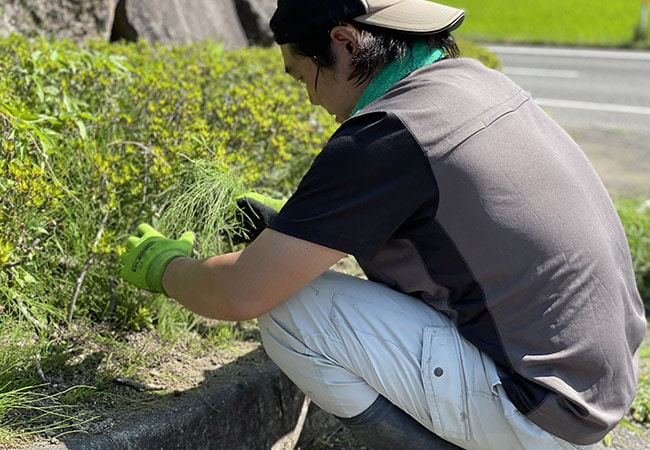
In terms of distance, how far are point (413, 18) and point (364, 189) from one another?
0.47 metres

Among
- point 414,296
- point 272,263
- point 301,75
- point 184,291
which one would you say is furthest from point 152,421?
point 301,75

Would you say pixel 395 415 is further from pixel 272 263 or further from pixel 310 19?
pixel 310 19

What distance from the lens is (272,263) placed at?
6.37ft

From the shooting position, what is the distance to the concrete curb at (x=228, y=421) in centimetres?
208

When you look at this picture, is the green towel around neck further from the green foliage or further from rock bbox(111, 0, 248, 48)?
rock bbox(111, 0, 248, 48)

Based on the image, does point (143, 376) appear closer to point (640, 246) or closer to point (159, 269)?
point (159, 269)

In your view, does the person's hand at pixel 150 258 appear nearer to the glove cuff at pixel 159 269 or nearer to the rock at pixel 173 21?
the glove cuff at pixel 159 269

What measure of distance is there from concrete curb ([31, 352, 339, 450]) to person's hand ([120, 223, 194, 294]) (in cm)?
32

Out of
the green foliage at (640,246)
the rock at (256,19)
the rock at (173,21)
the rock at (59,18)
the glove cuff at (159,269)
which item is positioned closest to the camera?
the glove cuff at (159,269)

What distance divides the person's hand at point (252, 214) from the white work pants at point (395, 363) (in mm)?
314

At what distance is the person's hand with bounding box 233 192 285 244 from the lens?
2.40m

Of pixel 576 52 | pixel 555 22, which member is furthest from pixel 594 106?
pixel 555 22

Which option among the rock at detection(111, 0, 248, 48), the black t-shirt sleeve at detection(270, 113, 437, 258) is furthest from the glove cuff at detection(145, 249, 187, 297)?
the rock at detection(111, 0, 248, 48)

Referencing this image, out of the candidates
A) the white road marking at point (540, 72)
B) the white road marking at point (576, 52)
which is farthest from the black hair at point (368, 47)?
the white road marking at point (576, 52)
